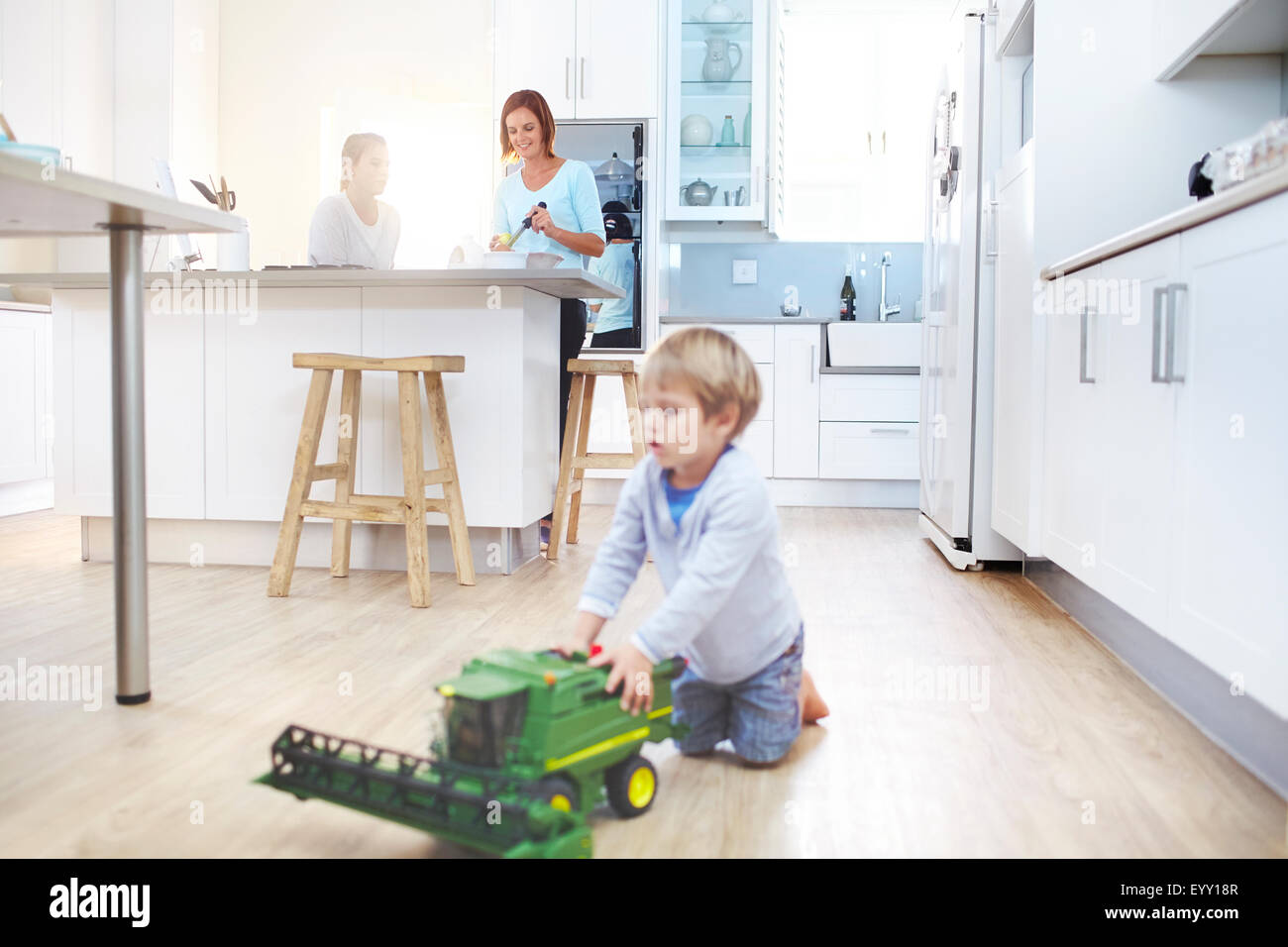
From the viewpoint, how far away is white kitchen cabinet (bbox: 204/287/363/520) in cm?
321

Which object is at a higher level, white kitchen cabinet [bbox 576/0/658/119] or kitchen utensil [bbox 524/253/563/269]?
white kitchen cabinet [bbox 576/0/658/119]

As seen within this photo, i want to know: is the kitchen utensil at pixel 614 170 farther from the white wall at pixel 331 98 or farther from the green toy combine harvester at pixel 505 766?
the green toy combine harvester at pixel 505 766

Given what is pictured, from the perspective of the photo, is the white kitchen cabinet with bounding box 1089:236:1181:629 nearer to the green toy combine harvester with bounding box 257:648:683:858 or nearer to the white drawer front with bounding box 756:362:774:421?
the green toy combine harvester with bounding box 257:648:683:858

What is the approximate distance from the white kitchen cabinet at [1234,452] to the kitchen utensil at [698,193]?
3.62 meters

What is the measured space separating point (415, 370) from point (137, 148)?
3731 mm

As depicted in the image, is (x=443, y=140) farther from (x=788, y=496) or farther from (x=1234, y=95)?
(x=1234, y=95)

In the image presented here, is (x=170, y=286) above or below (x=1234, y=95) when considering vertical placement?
below

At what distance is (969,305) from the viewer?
11.4 ft

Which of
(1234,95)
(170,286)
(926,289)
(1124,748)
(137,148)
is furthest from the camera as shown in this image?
(137,148)

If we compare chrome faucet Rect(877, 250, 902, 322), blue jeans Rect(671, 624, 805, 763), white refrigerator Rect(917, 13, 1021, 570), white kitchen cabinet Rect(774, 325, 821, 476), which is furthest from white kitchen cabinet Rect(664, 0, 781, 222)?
blue jeans Rect(671, 624, 805, 763)

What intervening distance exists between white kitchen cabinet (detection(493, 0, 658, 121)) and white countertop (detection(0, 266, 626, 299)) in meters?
2.01

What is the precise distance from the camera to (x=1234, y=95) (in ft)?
8.93

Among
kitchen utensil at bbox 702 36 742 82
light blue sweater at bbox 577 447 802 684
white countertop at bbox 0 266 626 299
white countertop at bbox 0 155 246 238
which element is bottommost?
light blue sweater at bbox 577 447 802 684
